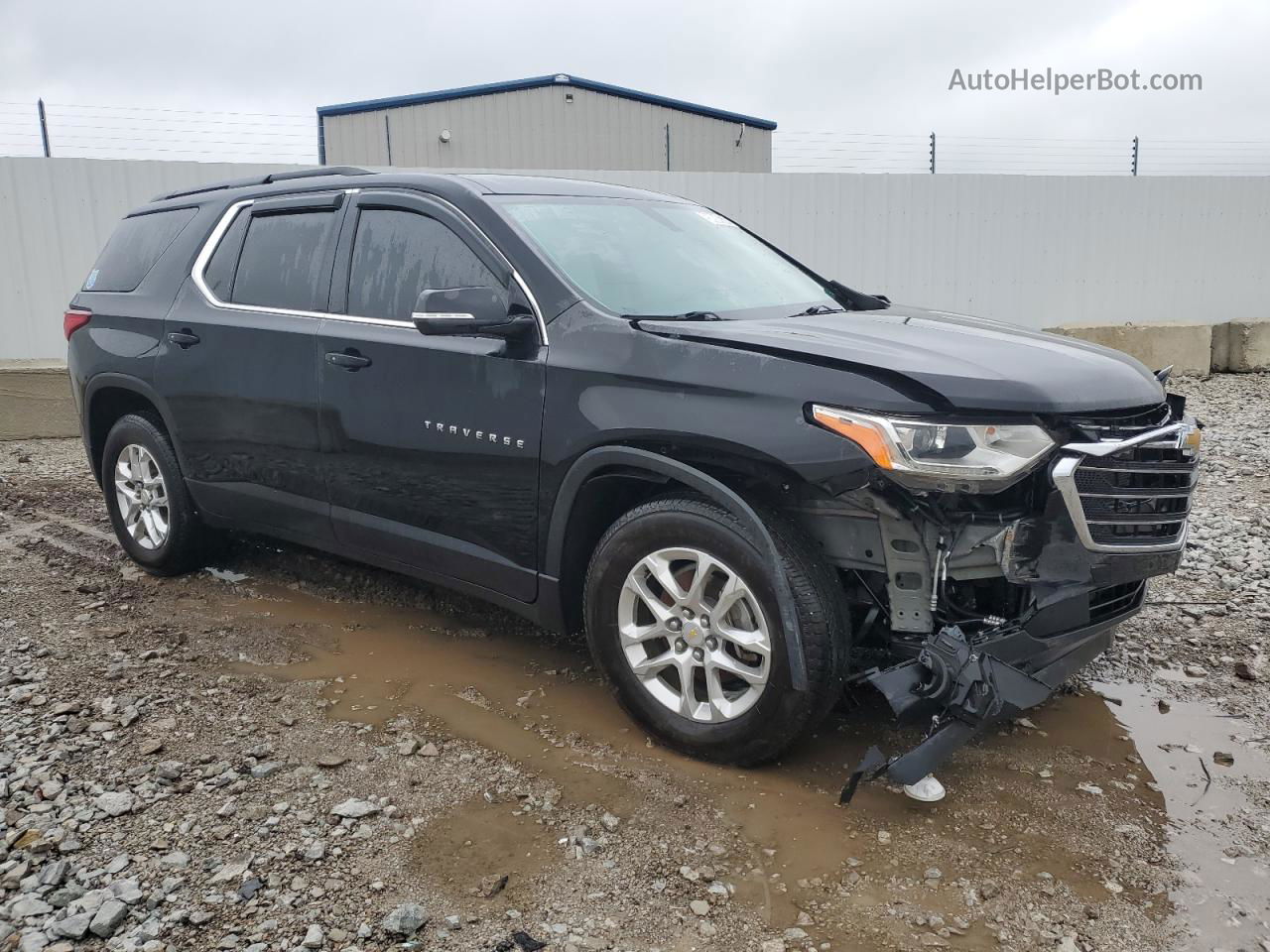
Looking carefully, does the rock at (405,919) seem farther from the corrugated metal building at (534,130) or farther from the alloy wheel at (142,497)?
the corrugated metal building at (534,130)

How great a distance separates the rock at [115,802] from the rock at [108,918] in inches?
17.9

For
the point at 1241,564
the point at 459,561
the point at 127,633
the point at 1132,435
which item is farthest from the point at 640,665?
the point at 1241,564

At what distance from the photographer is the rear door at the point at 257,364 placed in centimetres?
412

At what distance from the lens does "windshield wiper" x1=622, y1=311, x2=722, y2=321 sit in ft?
10.9

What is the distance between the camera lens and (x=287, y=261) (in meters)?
4.30

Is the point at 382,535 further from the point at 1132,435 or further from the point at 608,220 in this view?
the point at 1132,435

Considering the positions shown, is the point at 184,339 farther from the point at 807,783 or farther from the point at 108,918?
the point at 807,783

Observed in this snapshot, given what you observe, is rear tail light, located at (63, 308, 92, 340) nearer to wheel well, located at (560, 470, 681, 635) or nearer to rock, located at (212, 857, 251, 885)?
wheel well, located at (560, 470, 681, 635)

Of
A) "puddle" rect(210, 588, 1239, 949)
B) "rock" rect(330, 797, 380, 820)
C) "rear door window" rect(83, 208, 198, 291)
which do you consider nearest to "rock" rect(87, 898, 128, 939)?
"rock" rect(330, 797, 380, 820)

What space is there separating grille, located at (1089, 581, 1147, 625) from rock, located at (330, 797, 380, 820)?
2174mm

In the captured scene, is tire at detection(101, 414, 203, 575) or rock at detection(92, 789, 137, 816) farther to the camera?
tire at detection(101, 414, 203, 575)

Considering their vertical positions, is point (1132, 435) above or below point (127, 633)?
above

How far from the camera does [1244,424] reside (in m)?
8.88

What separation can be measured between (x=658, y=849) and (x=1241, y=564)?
12.4ft
